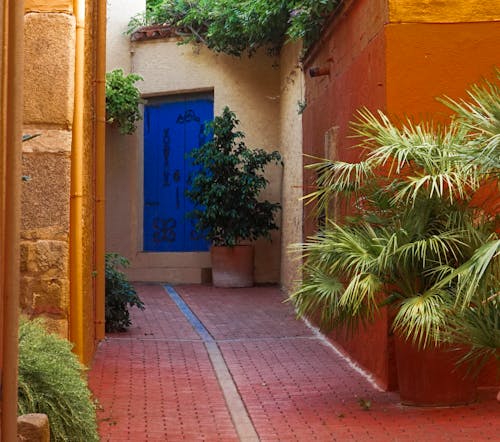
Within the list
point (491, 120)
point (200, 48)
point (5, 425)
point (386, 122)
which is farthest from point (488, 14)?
point (200, 48)

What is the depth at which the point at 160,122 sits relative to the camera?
699 inches

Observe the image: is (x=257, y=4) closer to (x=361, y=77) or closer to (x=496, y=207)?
(x=361, y=77)

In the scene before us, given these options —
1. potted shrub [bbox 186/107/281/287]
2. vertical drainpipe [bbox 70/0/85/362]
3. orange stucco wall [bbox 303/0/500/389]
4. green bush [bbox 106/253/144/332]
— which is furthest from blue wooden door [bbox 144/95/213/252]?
vertical drainpipe [bbox 70/0/85/362]

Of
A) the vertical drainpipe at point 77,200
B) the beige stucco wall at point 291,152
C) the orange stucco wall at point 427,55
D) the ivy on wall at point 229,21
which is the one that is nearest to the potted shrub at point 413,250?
the orange stucco wall at point 427,55

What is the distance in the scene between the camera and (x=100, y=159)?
9758 millimetres

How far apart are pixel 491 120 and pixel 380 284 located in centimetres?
144

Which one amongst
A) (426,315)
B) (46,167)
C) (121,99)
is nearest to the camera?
(426,315)

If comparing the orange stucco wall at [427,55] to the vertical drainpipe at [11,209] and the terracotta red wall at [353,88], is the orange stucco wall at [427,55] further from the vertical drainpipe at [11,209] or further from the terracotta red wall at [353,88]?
the vertical drainpipe at [11,209]

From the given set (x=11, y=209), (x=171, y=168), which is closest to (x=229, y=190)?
(x=171, y=168)

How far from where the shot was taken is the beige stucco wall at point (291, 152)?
14164 mm

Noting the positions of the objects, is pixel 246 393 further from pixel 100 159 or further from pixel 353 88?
pixel 353 88

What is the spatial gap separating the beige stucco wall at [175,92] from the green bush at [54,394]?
11.8 m

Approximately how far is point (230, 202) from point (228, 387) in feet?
26.2

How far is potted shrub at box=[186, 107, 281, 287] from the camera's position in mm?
16016
